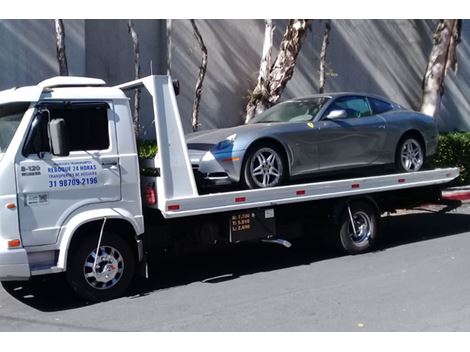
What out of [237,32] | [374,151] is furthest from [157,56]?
[374,151]

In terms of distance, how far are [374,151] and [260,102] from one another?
4039 mm

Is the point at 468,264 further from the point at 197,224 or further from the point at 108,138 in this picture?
the point at 108,138

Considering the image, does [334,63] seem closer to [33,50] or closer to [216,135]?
[33,50]

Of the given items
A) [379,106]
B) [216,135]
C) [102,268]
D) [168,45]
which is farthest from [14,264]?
[168,45]

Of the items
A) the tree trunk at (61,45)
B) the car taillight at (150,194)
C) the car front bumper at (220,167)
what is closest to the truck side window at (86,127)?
the car taillight at (150,194)

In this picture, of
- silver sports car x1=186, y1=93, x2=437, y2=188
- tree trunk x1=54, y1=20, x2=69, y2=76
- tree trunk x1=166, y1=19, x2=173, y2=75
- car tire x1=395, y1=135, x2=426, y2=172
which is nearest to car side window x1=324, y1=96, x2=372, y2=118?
silver sports car x1=186, y1=93, x2=437, y2=188

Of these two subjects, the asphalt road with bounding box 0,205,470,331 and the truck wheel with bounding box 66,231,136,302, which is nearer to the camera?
the asphalt road with bounding box 0,205,470,331

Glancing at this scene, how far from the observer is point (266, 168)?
776 centimetres

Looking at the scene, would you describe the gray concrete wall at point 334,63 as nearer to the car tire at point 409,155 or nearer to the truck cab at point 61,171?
the car tire at point 409,155

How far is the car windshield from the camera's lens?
861 cm

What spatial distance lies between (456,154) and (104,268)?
10389mm

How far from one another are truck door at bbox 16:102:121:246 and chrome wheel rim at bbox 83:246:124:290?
1.63ft

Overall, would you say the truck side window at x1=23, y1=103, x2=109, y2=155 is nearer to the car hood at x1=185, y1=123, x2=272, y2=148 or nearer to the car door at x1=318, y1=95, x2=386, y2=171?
the car hood at x1=185, y1=123, x2=272, y2=148

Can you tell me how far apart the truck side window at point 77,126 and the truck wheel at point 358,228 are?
3.69 meters
